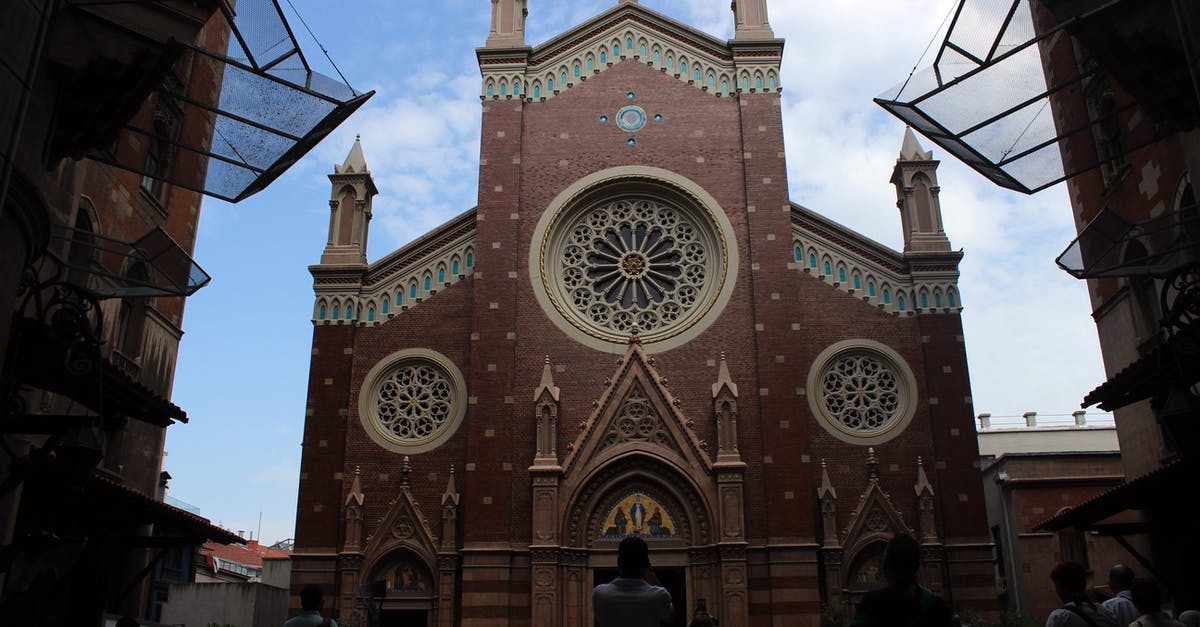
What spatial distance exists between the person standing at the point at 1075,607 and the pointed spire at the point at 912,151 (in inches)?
1014

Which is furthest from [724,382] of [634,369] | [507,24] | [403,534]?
[507,24]

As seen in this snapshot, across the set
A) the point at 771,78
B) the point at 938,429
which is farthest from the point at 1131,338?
the point at 771,78

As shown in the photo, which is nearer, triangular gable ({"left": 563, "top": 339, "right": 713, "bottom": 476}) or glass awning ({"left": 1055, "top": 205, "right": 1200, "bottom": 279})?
glass awning ({"left": 1055, "top": 205, "right": 1200, "bottom": 279})

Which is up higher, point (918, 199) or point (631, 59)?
point (631, 59)

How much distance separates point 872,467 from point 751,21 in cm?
1545

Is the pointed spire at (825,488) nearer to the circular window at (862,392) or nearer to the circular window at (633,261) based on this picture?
the circular window at (862,392)

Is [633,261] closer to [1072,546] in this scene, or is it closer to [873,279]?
[873,279]

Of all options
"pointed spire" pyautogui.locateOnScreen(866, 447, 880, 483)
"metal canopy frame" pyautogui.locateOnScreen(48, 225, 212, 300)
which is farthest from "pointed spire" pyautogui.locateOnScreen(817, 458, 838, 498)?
"metal canopy frame" pyautogui.locateOnScreen(48, 225, 212, 300)

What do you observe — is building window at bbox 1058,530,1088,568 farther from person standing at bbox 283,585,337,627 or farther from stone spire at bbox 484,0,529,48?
person standing at bbox 283,585,337,627

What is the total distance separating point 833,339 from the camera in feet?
96.7

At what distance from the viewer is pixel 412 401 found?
29.5 meters

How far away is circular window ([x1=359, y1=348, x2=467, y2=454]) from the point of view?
95.0 feet

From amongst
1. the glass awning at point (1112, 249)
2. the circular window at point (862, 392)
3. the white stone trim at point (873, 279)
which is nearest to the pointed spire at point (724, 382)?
the circular window at point (862, 392)

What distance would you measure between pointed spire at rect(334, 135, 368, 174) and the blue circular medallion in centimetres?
873
